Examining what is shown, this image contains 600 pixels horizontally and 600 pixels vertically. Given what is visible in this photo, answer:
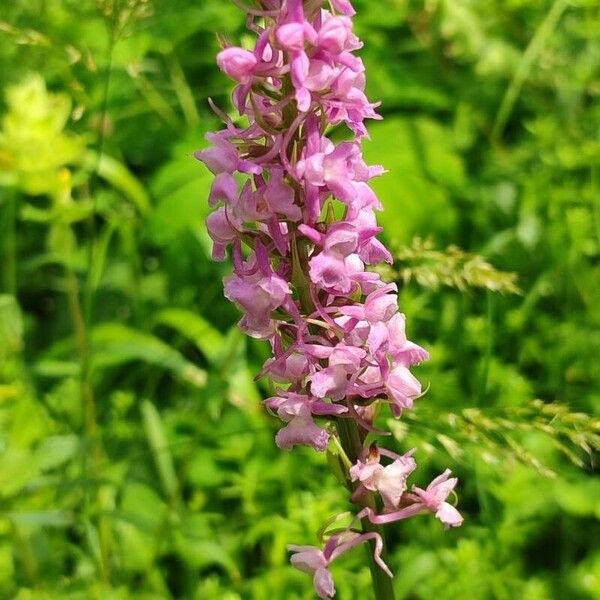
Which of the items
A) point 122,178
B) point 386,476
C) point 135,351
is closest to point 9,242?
point 122,178

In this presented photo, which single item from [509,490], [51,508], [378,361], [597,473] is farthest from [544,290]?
[378,361]

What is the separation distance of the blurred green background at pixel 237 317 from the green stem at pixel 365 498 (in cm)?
29

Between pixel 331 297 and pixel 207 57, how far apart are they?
2.72m

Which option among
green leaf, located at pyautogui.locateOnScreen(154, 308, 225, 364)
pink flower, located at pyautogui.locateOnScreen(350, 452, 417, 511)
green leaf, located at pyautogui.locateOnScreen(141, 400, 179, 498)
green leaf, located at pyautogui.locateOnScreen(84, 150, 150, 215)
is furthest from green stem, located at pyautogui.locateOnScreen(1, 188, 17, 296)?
pink flower, located at pyautogui.locateOnScreen(350, 452, 417, 511)

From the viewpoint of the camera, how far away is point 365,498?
4.40ft

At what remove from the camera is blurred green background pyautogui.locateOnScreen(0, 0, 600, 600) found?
2186mm

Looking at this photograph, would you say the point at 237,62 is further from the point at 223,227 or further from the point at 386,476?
the point at 386,476

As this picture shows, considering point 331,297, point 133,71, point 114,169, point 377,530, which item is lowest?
point 114,169

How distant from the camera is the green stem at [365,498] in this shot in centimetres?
133

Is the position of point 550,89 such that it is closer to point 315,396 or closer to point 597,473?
point 597,473

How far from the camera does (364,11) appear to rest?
350 centimetres

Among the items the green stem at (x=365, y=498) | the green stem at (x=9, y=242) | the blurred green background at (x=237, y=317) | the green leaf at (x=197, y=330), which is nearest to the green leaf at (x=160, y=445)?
the blurred green background at (x=237, y=317)

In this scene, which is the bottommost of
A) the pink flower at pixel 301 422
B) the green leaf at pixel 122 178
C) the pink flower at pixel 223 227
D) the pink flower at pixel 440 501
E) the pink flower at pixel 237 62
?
the green leaf at pixel 122 178

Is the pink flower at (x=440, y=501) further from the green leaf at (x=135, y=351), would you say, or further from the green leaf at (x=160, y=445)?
the green leaf at (x=135, y=351)
